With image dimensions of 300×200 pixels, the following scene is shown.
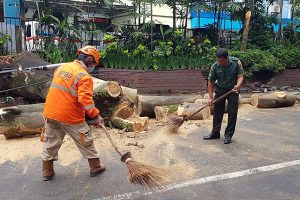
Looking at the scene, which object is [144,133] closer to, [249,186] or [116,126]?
[116,126]

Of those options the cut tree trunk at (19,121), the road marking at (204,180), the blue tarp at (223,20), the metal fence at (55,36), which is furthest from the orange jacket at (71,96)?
the blue tarp at (223,20)

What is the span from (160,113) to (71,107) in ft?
12.9

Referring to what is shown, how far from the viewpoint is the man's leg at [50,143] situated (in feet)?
15.1

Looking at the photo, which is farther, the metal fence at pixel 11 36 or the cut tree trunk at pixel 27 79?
the metal fence at pixel 11 36

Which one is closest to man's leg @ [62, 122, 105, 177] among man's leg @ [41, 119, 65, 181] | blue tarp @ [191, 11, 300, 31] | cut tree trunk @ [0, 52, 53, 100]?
man's leg @ [41, 119, 65, 181]

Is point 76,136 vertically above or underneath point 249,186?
above

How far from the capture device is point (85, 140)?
458cm

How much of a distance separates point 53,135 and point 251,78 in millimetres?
9588

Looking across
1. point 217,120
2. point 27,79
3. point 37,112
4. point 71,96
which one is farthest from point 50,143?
point 27,79

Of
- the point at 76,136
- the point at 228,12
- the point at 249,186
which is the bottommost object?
the point at 249,186

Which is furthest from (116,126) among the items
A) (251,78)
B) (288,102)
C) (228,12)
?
(228,12)

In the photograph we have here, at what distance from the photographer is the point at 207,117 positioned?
27.2ft

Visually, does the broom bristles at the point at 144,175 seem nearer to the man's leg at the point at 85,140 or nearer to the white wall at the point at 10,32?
the man's leg at the point at 85,140

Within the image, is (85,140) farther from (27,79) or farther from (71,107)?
(27,79)
